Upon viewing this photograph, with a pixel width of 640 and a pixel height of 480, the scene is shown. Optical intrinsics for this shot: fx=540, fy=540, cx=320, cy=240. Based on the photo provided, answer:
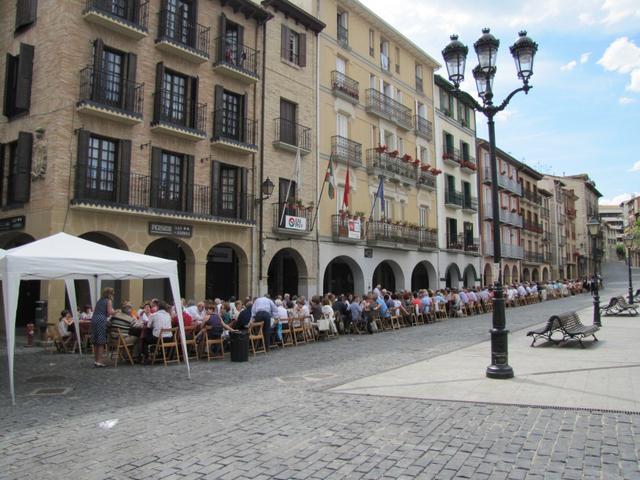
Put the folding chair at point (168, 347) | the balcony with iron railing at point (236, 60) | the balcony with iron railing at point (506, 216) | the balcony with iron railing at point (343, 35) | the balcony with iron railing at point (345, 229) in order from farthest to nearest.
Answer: the balcony with iron railing at point (506, 216) < the balcony with iron railing at point (343, 35) < the balcony with iron railing at point (345, 229) < the balcony with iron railing at point (236, 60) < the folding chair at point (168, 347)

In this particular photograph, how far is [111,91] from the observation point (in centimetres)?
1678

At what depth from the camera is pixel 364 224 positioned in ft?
89.0

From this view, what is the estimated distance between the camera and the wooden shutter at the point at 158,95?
1767cm

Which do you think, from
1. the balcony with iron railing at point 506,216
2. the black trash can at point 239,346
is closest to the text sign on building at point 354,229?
the black trash can at point 239,346

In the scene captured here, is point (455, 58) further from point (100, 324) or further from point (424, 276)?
point (424, 276)

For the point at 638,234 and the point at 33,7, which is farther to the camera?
the point at 638,234

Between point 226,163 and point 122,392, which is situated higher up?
point 226,163

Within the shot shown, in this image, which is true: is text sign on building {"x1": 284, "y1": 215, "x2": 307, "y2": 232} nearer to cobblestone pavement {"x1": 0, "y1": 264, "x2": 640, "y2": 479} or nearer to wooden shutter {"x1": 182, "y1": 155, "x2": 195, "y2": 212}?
wooden shutter {"x1": 182, "y1": 155, "x2": 195, "y2": 212}

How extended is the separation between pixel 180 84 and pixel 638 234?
37.9m

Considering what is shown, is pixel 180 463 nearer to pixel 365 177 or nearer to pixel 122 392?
pixel 122 392

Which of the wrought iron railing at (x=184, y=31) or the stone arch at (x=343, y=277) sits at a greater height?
the wrought iron railing at (x=184, y=31)

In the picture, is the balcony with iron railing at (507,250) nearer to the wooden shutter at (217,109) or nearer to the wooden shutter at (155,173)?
the wooden shutter at (217,109)

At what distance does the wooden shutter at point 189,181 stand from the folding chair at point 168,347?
6862 mm

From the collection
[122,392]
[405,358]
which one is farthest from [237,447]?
[405,358]
